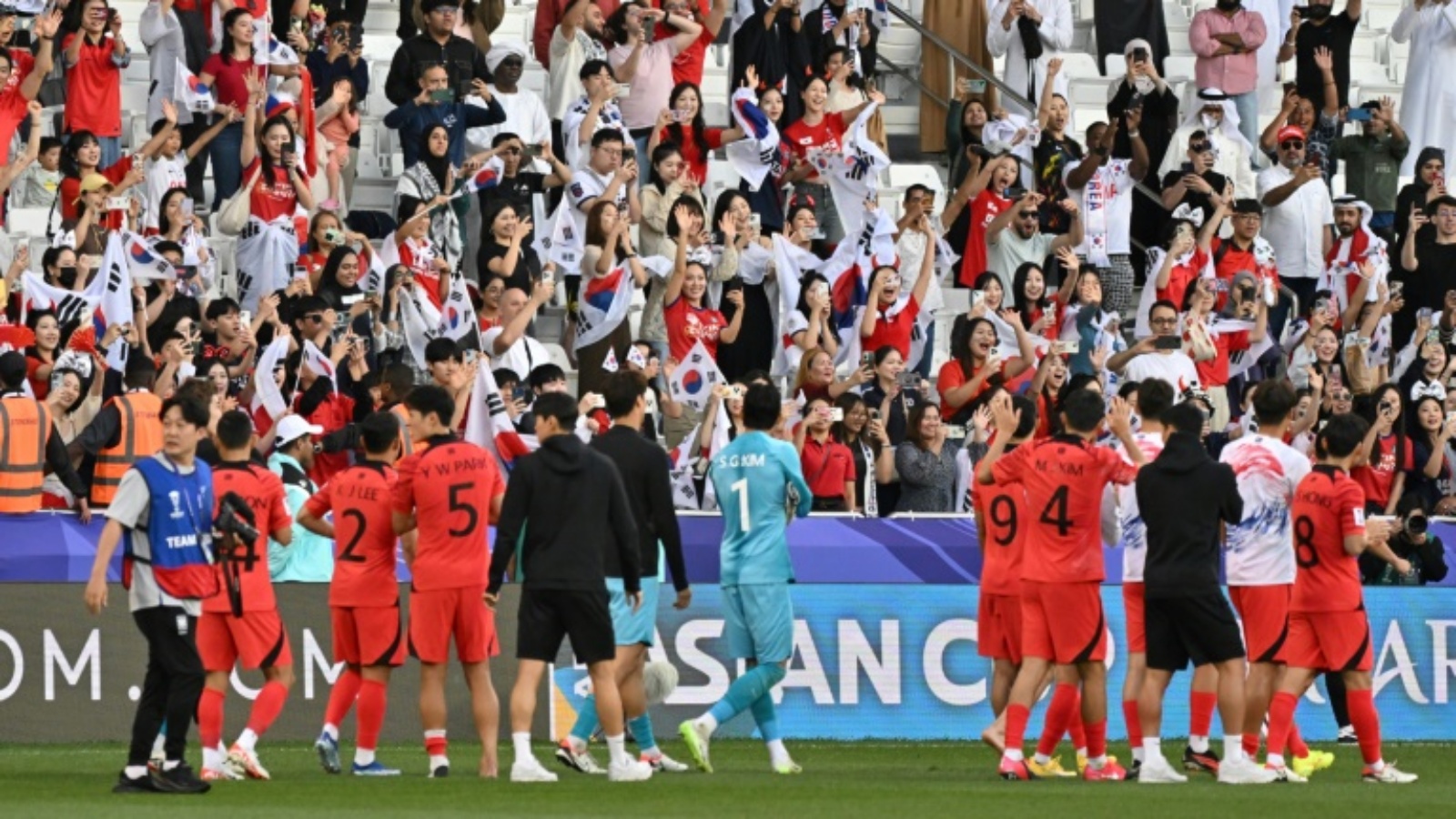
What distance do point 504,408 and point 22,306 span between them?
11.2 ft

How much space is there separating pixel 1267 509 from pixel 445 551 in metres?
4.18

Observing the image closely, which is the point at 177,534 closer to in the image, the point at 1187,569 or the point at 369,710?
the point at 369,710

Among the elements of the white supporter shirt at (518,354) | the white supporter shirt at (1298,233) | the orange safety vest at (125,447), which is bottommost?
the orange safety vest at (125,447)

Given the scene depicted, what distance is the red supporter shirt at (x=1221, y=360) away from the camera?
24000 mm

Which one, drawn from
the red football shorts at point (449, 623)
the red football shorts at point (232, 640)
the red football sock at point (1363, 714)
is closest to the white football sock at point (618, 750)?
the red football shorts at point (449, 623)

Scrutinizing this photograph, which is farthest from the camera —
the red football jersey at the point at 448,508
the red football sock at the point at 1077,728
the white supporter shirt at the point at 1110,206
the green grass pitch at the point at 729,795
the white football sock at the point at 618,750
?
the white supporter shirt at the point at 1110,206

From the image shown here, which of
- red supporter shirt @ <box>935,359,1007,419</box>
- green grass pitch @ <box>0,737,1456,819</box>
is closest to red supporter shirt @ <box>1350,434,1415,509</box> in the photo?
red supporter shirt @ <box>935,359,1007,419</box>

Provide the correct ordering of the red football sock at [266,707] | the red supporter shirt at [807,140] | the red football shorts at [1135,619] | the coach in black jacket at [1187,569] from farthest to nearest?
the red supporter shirt at [807,140] → the red football shorts at [1135,619] → the red football sock at [266,707] → the coach in black jacket at [1187,569]

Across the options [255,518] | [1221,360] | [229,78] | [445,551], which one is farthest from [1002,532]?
[229,78]

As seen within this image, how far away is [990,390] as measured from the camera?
72.2 feet

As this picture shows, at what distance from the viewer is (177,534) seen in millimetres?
13820

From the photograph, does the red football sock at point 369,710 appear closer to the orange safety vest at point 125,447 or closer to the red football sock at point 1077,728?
the red football sock at point 1077,728

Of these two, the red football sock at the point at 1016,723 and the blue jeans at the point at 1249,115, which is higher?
the blue jeans at the point at 1249,115

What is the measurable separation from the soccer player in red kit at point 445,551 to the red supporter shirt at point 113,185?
7003 millimetres
